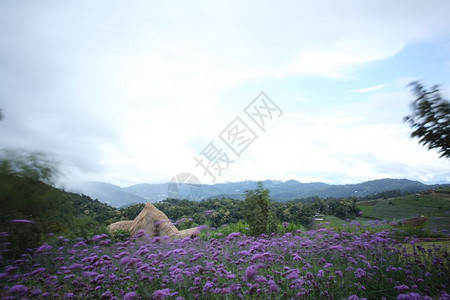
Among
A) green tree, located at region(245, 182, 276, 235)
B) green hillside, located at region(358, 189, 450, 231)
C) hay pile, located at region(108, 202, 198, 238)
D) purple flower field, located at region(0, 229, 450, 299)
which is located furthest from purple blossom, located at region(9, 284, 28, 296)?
green hillside, located at region(358, 189, 450, 231)

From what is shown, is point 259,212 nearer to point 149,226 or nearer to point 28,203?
point 149,226

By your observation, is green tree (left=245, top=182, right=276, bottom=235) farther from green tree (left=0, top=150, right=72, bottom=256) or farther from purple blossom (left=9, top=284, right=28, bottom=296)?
purple blossom (left=9, top=284, right=28, bottom=296)

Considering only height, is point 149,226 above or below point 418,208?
below

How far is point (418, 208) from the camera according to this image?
1179 centimetres

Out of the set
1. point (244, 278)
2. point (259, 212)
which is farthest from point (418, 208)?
point (244, 278)

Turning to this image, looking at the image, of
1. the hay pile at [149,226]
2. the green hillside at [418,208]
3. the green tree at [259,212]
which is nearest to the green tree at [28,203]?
the hay pile at [149,226]

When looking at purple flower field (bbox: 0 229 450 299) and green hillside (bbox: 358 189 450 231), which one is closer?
purple flower field (bbox: 0 229 450 299)

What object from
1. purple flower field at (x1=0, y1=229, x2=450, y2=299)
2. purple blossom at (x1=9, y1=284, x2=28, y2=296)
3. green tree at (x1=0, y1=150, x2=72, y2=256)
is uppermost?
green tree at (x1=0, y1=150, x2=72, y2=256)

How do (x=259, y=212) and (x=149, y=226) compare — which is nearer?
(x=259, y=212)

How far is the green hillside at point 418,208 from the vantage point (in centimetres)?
949

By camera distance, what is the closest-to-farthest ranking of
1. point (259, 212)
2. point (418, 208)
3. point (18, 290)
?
point (18, 290) → point (259, 212) → point (418, 208)

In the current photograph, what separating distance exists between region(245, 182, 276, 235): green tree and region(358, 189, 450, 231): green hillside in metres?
5.06

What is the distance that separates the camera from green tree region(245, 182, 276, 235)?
403 inches

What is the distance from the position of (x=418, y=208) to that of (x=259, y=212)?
311 inches
